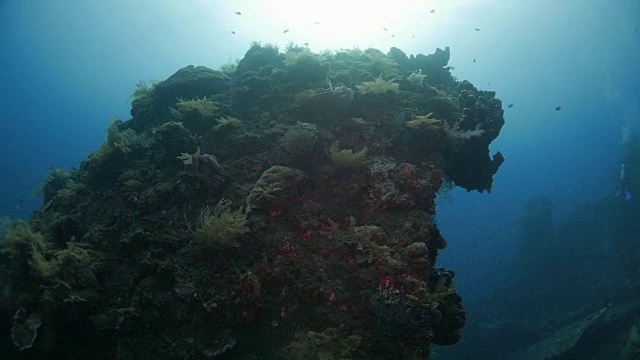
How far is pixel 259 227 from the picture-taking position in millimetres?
6926

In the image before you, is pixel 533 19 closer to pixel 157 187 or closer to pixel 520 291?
pixel 520 291

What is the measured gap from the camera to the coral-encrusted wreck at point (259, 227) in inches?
211

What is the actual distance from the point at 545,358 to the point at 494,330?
344 inches

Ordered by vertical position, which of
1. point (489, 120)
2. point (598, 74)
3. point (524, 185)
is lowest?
point (489, 120)

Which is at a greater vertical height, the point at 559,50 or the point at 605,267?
the point at 559,50

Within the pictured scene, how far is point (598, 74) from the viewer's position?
14950 centimetres

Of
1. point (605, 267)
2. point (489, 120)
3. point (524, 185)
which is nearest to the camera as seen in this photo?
point (489, 120)

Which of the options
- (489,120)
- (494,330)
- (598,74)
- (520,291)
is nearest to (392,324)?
(489,120)

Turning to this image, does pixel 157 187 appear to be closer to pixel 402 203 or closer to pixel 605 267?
pixel 402 203

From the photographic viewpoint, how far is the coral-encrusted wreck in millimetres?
5363

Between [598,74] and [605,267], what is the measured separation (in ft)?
538

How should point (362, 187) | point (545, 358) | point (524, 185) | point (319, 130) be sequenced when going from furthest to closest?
point (524, 185), point (545, 358), point (319, 130), point (362, 187)

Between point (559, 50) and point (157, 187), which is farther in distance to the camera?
point (559, 50)

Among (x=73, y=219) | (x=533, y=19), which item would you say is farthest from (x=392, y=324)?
(x=533, y=19)
